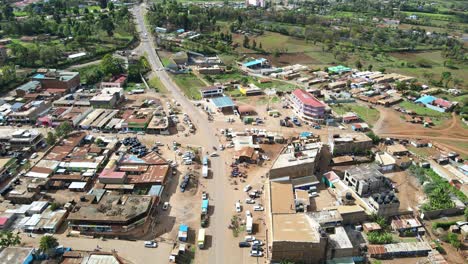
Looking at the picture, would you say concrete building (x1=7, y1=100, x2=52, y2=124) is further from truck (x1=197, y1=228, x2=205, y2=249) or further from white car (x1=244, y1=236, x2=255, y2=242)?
white car (x1=244, y1=236, x2=255, y2=242)

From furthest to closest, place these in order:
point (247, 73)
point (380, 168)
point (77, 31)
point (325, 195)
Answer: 1. point (77, 31)
2. point (247, 73)
3. point (380, 168)
4. point (325, 195)

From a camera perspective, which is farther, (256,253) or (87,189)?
(87,189)

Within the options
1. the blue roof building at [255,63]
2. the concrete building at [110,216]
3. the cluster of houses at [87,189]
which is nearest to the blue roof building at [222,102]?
the cluster of houses at [87,189]

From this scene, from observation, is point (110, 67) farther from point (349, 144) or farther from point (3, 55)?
point (349, 144)

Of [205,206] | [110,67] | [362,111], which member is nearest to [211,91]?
[110,67]

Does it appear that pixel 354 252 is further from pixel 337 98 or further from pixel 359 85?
pixel 359 85

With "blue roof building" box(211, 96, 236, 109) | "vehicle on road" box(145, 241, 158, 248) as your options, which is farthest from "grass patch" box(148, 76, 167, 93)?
"vehicle on road" box(145, 241, 158, 248)

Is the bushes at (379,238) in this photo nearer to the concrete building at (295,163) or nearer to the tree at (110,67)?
the concrete building at (295,163)

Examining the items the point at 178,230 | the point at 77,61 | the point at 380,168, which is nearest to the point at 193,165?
the point at 178,230
